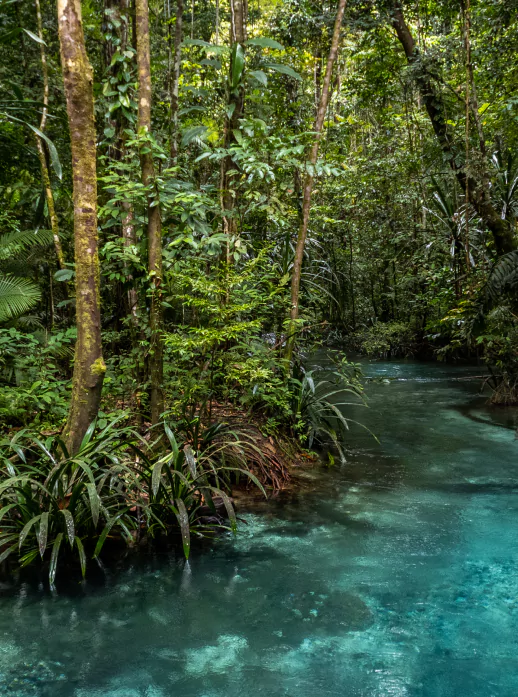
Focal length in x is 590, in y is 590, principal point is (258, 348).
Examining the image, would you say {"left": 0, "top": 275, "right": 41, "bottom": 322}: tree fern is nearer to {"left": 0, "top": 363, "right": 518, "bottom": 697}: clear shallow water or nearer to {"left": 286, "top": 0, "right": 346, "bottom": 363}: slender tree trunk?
{"left": 286, "top": 0, "right": 346, "bottom": 363}: slender tree trunk

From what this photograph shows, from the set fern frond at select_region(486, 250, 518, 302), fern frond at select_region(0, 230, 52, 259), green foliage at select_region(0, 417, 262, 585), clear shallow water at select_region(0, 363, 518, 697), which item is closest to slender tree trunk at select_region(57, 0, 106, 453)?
green foliage at select_region(0, 417, 262, 585)

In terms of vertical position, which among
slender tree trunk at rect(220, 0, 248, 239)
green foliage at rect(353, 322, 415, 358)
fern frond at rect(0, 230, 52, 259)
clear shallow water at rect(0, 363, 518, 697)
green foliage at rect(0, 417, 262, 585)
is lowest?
clear shallow water at rect(0, 363, 518, 697)

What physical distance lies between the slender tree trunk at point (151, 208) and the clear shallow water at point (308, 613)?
4.45ft

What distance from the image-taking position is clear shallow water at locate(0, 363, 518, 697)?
2.56 m

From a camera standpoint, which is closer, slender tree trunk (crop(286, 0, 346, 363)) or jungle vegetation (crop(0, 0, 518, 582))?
jungle vegetation (crop(0, 0, 518, 582))

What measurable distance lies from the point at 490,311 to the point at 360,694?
6.04 m

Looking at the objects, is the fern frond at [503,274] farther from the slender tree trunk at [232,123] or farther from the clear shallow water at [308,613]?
the slender tree trunk at [232,123]

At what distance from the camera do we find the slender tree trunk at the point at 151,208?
14.1ft

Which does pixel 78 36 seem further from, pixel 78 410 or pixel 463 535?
pixel 463 535

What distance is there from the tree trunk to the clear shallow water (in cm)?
437

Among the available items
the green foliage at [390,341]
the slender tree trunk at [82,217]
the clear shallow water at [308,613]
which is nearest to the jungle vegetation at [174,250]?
the slender tree trunk at [82,217]

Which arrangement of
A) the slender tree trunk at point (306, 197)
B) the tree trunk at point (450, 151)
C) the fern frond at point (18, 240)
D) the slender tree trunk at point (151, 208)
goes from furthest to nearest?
the tree trunk at point (450, 151) < the slender tree trunk at point (306, 197) < the fern frond at point (18, 240) < the slender tree trunk at point (151, 208)

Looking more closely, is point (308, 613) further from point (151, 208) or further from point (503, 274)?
point (503, 274)

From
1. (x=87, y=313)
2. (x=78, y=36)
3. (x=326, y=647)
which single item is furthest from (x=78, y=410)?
(x=78, y=36)
